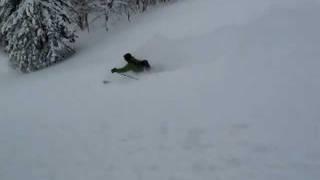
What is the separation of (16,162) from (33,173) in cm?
65

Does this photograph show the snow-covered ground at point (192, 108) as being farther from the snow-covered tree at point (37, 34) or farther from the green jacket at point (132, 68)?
the snow-covered tree at point (37, 34)

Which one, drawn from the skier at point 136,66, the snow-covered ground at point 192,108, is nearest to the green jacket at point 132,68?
the skier at point 136,66

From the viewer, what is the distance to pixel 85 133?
805cm

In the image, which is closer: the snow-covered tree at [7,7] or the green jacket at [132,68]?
the green jacket at [132,68]

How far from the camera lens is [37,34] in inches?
590

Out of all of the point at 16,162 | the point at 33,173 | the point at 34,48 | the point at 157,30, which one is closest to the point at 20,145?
the point at 16,162

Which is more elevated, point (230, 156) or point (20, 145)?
point (230, 156)

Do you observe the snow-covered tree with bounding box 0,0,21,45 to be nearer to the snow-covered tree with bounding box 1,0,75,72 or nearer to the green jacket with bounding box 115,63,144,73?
the snow-covered tree with bounding box 1,0,75,72

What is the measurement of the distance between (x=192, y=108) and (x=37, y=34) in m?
8.39

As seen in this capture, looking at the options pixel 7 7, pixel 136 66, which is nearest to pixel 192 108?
pixel 136 66

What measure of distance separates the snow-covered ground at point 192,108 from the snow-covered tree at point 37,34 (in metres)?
2.70

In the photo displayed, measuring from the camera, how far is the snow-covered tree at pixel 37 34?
14852mm

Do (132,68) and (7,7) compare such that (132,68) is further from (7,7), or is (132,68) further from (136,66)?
(7,7)

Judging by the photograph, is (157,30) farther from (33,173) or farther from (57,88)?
(33,173)
